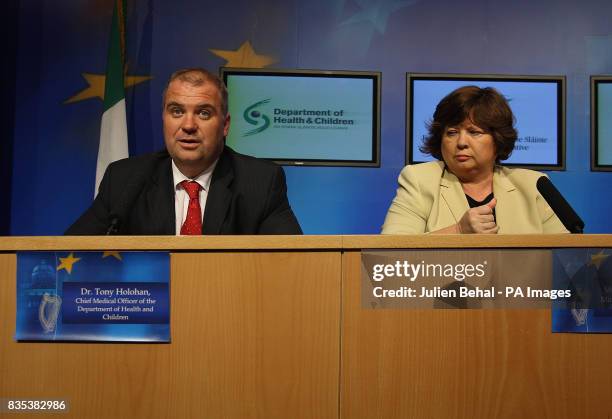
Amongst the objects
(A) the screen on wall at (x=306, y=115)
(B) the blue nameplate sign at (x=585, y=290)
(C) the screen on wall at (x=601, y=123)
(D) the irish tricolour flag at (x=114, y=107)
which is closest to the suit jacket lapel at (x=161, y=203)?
(B) the blue nameplate sign at (x=585, y=290)

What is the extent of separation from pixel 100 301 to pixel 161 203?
859mm

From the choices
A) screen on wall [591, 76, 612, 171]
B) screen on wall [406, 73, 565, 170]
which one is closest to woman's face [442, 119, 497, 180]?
screen on wall [406, 73, 565, 170]

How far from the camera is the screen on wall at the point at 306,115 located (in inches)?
170

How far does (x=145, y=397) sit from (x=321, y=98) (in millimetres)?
3049

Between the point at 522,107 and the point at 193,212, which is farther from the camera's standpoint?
the point at 522,107

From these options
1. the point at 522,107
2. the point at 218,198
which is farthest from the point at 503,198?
the point at 522,107

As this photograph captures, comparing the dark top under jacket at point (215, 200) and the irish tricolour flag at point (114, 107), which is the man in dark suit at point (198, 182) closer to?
the dark top under jacket at point (215, 200)

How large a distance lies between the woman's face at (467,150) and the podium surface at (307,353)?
44.9 inches

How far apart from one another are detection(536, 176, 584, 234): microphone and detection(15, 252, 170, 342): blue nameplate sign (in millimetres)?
1013

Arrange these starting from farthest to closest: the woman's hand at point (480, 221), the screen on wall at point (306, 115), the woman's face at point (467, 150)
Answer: the screen on wall at point (306, 115), the woman's face at point (467, 150), the woman's hand at point (480, 221)

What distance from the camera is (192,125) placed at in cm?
251

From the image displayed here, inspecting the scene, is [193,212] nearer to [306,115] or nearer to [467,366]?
[467,366]

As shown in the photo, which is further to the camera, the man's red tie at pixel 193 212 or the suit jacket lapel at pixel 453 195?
the suit jacket lapel at pixel 453 195

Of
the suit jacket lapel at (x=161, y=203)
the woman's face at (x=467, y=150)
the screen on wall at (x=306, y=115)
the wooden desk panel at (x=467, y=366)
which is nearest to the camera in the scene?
the wooden desk panel at (x=467, y=366)
